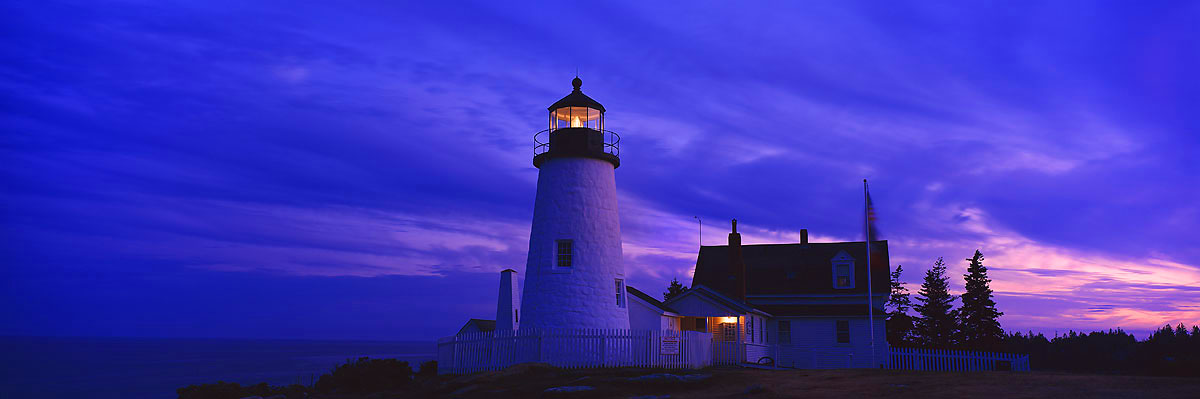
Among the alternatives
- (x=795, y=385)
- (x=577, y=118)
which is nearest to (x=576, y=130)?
(x=577, y=118)

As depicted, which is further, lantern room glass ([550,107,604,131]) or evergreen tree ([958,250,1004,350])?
evergreen tree ([958,250,1004,350])

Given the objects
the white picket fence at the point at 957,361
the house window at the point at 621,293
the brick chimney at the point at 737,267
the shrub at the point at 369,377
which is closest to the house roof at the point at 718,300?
the brick chimney at the point at 737,267

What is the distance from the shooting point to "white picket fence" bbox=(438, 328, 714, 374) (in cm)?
2239

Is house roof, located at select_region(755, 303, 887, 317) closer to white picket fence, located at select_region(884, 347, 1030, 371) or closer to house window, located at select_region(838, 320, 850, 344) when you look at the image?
house window, located at select_region(838, 320, 850, 344)

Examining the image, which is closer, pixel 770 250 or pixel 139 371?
pixel 770 250

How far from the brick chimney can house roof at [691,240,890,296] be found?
4.22 feet

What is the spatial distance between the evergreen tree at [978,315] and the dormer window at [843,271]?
8.83 meters

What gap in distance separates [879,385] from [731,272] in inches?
811

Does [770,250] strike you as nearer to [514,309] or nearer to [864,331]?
[864,331]

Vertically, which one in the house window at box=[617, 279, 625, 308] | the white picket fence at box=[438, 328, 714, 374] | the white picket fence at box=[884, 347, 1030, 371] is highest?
the house window at box=[617, 279, 625, 308]

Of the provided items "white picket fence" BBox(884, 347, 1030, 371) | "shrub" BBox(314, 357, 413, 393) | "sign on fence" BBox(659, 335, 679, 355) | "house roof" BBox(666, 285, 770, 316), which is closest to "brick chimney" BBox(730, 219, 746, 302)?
"house roof" BBox(666, 285, 770, 316)

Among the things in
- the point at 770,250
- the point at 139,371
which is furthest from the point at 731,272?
the point at 139,371

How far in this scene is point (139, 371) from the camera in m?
76.1

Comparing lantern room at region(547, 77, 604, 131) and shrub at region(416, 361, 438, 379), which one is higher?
lantern room at region(547, 77, 604, 131)
